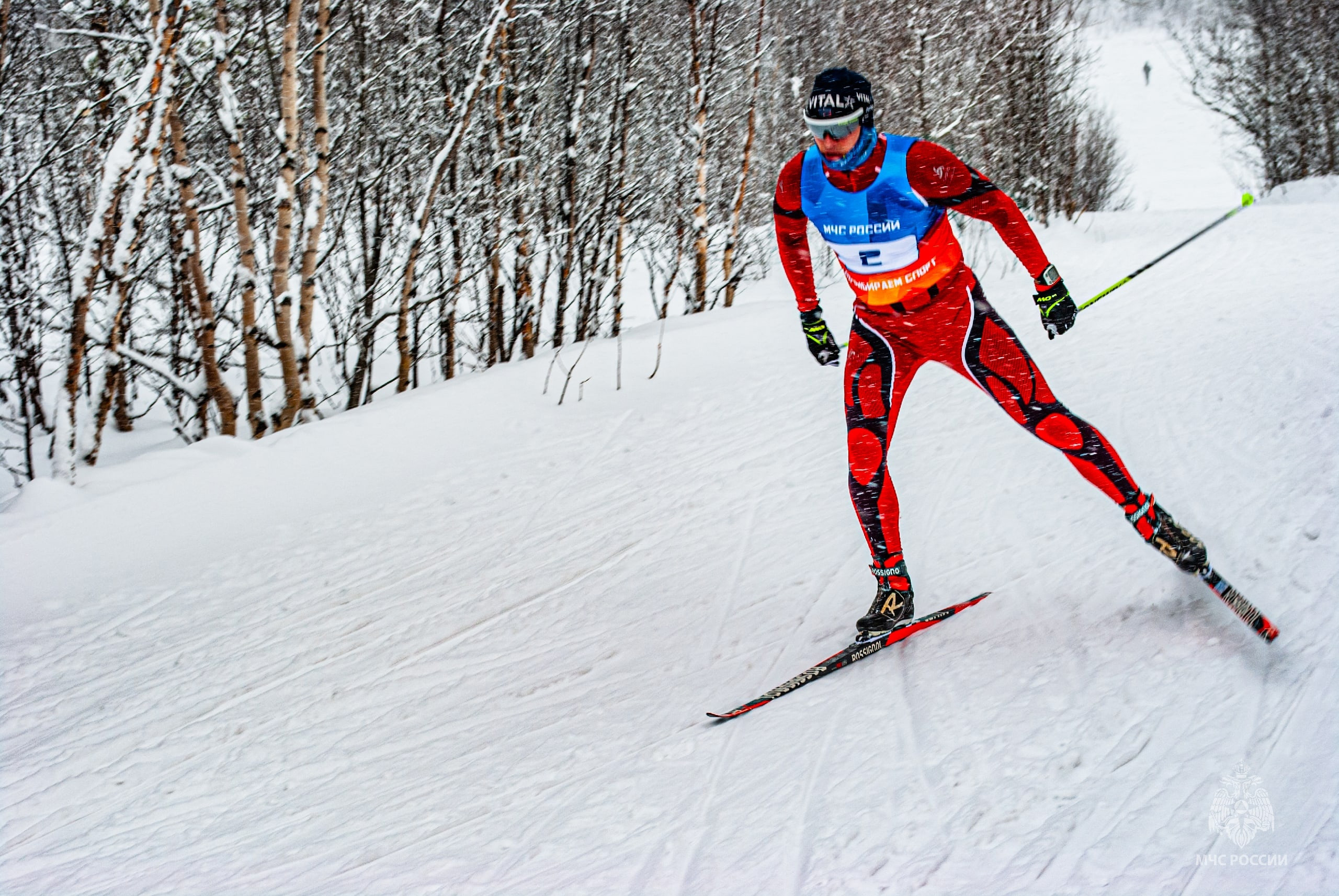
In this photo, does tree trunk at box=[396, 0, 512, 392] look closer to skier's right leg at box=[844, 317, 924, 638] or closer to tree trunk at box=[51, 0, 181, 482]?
tree trunk at box=[51, 0, 181, 482]

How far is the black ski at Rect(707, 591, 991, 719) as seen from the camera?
9.70 ft

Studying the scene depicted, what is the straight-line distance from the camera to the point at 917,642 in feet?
10.5

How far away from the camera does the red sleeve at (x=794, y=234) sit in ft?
10.6

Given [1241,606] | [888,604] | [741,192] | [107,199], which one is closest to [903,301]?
[888,604]

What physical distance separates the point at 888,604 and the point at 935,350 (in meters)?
0.98

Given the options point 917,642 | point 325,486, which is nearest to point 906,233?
point 917,642

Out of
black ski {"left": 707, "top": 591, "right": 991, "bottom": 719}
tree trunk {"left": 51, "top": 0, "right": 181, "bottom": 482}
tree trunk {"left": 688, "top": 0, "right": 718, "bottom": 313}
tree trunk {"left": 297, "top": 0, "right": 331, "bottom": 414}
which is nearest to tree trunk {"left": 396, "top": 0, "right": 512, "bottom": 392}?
tree trunk {"left": 297, "top": 0, "right": 331, "bottom": 414}

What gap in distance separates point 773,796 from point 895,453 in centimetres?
304

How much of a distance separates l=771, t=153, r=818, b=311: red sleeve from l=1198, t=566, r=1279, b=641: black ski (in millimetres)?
1748

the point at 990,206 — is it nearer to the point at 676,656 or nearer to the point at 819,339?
the point at 819,339

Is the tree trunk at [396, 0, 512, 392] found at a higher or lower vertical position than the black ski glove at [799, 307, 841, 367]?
higher

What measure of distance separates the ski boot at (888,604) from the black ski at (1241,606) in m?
1.01

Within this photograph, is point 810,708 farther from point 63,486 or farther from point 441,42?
point 441,42

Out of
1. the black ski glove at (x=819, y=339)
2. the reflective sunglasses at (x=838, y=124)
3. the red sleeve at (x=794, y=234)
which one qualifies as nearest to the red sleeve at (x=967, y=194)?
the reflective sunglasses at (x=838, y=124)
